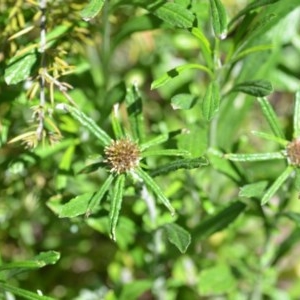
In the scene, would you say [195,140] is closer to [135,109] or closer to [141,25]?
[135,109]

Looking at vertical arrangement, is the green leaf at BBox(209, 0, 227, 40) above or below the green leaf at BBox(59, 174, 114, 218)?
above

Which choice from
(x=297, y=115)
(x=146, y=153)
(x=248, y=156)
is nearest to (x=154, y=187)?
(x=146, y=153)

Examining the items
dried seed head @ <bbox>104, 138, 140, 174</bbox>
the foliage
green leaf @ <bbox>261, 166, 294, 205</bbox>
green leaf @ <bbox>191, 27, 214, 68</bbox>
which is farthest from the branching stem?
green leaf @ <bbox>261, 166, 294, 205</bbox>

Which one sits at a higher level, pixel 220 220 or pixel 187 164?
pixel 187 164

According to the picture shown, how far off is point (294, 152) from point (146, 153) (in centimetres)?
25

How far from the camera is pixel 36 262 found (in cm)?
103

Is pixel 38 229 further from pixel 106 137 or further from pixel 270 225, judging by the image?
pixel 106 137

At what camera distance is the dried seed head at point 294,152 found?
1122mm

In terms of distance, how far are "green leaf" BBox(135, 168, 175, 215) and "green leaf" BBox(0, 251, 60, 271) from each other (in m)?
0.17

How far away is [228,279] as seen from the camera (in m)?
1.51

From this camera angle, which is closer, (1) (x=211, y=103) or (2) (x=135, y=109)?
(1) (x=211, y=103)

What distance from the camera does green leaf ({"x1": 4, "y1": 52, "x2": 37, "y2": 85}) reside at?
3.81 feet

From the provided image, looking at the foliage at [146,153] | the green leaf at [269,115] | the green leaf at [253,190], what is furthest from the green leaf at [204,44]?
the green leaf at [253,190]

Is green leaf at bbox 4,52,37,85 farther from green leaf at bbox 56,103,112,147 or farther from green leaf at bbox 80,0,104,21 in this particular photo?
green leaf at bbox 80,0,104,21
